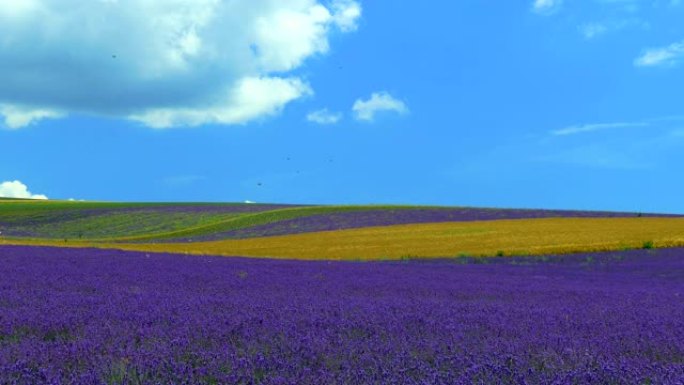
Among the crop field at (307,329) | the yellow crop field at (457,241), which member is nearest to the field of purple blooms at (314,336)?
the crop field at (307,329)

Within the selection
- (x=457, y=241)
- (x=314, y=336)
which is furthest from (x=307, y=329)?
(x=457, y=241)

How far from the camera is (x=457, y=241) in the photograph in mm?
30703

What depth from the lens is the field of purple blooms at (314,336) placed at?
3891 millimetres

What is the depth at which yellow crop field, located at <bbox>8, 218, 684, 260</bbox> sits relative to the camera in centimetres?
2669

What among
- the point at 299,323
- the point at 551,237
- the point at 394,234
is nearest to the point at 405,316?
the point at 299,323

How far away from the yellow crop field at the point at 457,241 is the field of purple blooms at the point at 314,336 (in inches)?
631

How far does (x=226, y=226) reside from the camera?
Answer: 4538 centimetres

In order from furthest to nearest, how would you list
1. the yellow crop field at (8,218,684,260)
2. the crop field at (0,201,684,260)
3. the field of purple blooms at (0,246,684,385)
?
the crop field at (0,201,684,260), the yellow crop field at (8,218,684,260), the field of purple blooms at (0,246,684,385)

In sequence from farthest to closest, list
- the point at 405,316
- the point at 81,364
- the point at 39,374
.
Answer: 1. the point at 405,316
2. the point at 81,364
3. the point at 39,374

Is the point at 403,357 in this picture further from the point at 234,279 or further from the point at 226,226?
the point at 226,226

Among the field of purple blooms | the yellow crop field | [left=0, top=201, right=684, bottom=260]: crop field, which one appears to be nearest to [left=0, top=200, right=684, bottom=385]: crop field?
the field of purple blooms

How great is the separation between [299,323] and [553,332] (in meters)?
2.22

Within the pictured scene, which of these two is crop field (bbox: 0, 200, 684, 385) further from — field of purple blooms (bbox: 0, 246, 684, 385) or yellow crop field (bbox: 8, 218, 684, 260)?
yellow crop field (bbox: 8, 218, 684, 260)

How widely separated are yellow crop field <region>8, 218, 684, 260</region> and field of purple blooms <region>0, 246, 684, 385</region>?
16037 millimetres
